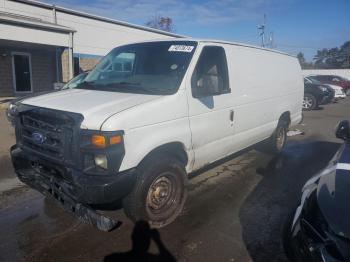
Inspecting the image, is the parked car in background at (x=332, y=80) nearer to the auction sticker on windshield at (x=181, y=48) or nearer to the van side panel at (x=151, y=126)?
the auction sticker on windshield at (x=181, y=48)

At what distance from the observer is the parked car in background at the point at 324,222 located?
6.66 ft

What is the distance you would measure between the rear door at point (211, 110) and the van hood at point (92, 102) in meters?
0.70

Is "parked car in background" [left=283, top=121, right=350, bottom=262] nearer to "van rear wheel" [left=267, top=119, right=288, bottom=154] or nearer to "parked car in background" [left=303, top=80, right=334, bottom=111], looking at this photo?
"van rear wheel" [left=267, top=119, right=288, bottom=154]

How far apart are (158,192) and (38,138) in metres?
1.52

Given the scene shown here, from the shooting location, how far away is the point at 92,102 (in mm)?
3580

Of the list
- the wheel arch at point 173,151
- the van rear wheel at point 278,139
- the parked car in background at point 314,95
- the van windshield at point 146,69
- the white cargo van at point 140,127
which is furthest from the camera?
the parked car in background at point 314,95

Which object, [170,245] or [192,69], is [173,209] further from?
[192,69]

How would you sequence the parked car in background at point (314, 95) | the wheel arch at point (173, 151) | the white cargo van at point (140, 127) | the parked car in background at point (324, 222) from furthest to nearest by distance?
1. the parked car in background at point (314, 95)
2. the wheel arch at point (173, 151)
3. the white cargo van at point (140, 127)
4. the parked car in background at point (324, 222)

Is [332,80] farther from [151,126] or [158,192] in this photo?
[151,126]

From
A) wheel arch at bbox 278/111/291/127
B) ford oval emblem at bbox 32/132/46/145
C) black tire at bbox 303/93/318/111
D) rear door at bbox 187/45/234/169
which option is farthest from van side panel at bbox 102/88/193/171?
black tire at bbox 303/93/318/111

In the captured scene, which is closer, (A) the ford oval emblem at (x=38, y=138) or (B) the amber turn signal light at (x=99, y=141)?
(B) the amber turn signal light at (x=99, y=141)

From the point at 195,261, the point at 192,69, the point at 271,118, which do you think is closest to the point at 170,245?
the point at 195,261

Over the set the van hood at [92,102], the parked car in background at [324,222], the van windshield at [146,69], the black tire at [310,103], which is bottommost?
the black tire at [310,103]

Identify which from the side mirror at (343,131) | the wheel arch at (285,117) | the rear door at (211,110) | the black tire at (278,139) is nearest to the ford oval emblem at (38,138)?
the rear door at (211,110)
